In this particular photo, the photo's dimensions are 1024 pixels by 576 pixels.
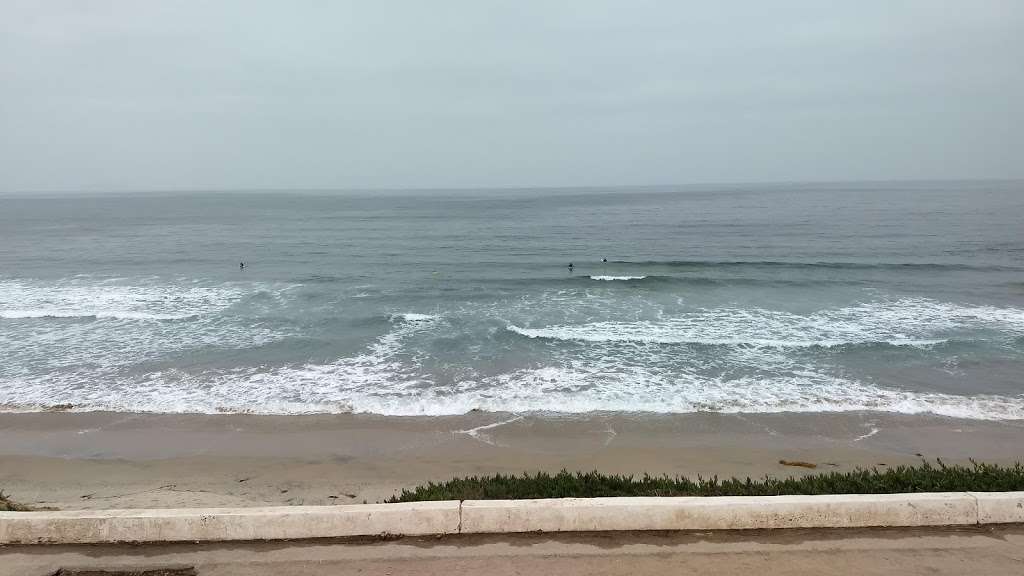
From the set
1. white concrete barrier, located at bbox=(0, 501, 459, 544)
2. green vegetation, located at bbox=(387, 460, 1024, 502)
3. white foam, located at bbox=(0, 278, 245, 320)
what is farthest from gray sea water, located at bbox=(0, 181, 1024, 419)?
white concrete barrier, located at bbox=(0, 501, 459, 544)

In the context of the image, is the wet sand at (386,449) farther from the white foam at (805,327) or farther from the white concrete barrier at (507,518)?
the white foam at (805,327)

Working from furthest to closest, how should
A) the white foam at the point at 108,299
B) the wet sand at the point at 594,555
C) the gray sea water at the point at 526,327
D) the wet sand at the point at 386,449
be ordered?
the white foam at the point at 108,299
the gray sea water at the point at 526,327
the wet sand at the point at 386,449
the wet sand at the point at 594,555

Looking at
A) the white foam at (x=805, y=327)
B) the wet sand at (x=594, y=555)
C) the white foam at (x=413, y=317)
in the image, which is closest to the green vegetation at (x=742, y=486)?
the wet sand at (x=594, y=555)

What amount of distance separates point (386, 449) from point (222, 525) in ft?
21.7

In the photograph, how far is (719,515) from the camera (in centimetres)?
565

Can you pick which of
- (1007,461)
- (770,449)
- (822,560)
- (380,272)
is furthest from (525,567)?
(380,272)

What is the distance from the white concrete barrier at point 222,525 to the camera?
5.53 meters

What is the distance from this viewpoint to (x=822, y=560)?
516cm

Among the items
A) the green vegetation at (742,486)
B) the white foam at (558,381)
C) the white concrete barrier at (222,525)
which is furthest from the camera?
the white foam at (558,381)

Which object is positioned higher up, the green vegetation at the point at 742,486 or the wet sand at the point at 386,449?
the green vegetation at the point at 742,486

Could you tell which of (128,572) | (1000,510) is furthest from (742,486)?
(128,572)

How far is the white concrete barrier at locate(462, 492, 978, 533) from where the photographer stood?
5.63m

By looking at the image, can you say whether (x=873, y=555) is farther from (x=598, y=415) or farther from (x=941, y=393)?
(x=941, y=393)

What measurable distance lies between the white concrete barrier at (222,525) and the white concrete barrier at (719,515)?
55 centimetres
